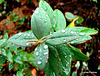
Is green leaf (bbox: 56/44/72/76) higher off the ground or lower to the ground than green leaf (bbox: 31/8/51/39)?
lower

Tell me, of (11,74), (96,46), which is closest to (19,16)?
(11,74)

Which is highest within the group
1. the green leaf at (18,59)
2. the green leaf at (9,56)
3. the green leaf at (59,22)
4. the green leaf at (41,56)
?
the green leaf at (59,22)

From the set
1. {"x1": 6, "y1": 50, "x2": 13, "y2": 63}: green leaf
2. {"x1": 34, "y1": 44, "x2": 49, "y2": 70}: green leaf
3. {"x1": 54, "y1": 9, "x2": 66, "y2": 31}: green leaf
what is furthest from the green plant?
{"x1": 6, "y1": 50, "x2": 13, "y2": 63}: green leaf

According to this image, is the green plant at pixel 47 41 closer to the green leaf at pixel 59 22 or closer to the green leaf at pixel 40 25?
the green leaf at pixel 40 25

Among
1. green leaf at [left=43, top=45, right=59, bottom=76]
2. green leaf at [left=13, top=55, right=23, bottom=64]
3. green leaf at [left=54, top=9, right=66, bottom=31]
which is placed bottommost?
green leaf at [left=13, top=55, right=23, bottom=64]

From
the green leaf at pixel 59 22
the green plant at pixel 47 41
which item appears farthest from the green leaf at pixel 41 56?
the green leaf at pixel 59 22

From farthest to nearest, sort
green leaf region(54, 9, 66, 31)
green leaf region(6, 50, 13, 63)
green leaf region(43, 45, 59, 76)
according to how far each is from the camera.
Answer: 1. green leaf region(6, 50, 13, 63)
2. green leaf region(54, 9, 66, 31)
3. green leaf region(43, 45, 59, 76)

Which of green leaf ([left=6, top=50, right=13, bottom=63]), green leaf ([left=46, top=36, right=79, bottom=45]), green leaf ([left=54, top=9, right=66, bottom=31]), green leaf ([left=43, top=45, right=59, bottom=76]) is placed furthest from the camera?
green leaf ([left=6, top=50, right=13, bottom=63])

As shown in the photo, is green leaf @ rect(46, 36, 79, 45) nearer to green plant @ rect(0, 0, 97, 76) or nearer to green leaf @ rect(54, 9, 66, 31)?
green plant @ rect(0, 0, 97, 76)

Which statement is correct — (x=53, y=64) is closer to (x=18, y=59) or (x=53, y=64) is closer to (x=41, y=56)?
(x=41, y=56)

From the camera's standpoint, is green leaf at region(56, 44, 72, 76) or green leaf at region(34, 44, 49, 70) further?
green leaf at region(56, 44, 72, 76)
